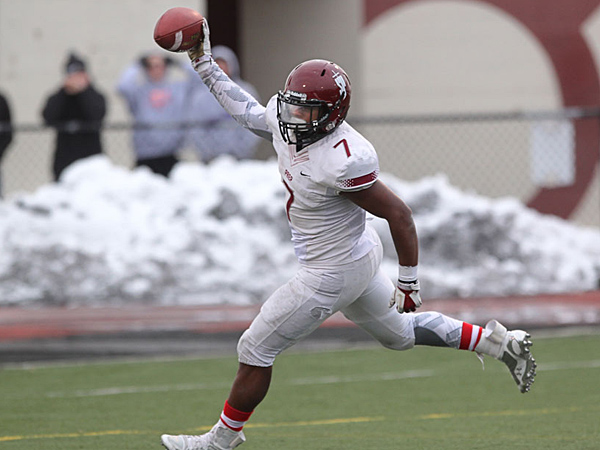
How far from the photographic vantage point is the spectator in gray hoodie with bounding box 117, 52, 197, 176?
12.3 m

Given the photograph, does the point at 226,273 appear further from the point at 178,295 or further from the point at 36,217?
the point at 36,217

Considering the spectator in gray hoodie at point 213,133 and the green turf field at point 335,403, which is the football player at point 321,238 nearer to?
the green turf field at point 335,403

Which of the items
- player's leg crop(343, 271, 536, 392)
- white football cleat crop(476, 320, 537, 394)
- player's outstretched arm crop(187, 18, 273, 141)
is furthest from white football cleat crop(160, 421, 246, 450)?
player's outstretched arm crop(187, 18, 273, 141)

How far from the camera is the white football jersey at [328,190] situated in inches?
203

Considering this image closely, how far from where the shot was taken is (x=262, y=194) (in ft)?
40.0

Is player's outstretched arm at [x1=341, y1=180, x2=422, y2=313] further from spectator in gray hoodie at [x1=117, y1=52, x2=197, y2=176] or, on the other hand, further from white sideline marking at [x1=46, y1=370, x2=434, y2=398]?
spectator in gray hoodie at [x1=117, y1=52, x2=197, y2=176]

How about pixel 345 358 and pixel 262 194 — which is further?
pixel 262 194

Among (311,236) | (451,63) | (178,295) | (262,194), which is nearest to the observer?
(311,236)

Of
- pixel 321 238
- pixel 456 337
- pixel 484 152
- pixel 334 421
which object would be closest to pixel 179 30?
pixel 321 238

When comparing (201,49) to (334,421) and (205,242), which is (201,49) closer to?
(334,421)

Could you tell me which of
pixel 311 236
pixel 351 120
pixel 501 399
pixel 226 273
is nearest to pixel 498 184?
pixel 351 120

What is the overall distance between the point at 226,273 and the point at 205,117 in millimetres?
1939

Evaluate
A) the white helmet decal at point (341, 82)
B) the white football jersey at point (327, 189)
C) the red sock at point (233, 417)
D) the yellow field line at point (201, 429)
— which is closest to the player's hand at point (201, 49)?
the white football jersey at point (327, 189)

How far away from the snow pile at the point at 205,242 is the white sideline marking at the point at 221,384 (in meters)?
3.02
